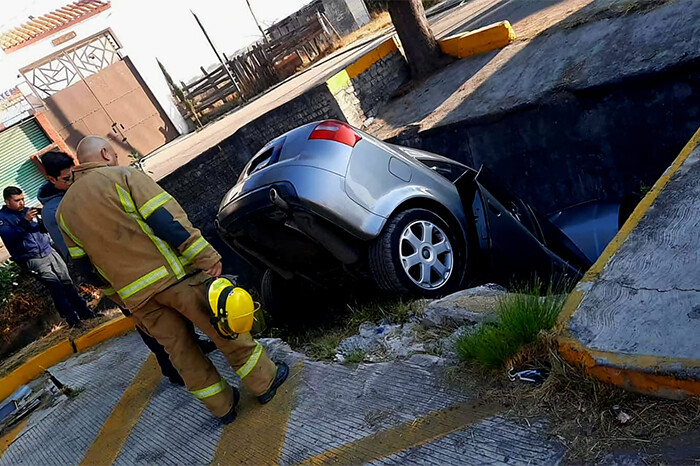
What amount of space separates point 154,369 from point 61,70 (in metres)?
18.5

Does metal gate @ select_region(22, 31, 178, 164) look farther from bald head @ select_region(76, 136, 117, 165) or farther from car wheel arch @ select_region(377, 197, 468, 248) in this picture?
car wheel arch @ select_region(377, 197, 468, 248)

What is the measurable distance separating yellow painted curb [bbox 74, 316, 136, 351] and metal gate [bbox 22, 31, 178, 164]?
46.6 feet

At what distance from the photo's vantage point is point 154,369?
446cm

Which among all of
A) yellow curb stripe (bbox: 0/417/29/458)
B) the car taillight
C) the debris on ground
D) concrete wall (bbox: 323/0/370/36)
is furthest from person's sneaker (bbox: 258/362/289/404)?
concrete wall (bbox: 323/0/370/36)

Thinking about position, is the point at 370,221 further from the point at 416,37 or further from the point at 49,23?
the point at 49,23

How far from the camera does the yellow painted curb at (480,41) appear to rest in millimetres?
7590

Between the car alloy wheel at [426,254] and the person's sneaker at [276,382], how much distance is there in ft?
3.26

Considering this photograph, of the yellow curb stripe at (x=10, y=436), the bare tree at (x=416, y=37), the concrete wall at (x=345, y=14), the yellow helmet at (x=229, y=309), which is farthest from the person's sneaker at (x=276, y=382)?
the concrete wall at (x=345, y=14)

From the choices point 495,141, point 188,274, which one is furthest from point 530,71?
point 188,274

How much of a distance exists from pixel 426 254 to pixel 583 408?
5.85 ft

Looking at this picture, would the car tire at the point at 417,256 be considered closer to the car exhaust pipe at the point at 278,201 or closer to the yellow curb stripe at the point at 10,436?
the car exhaust pipe at the point at 278,201

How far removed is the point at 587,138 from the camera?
18.9 feet

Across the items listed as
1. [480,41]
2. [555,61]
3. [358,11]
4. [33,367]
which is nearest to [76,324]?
[33,367]

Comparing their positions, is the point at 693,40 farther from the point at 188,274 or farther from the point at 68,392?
the point at 68,392
